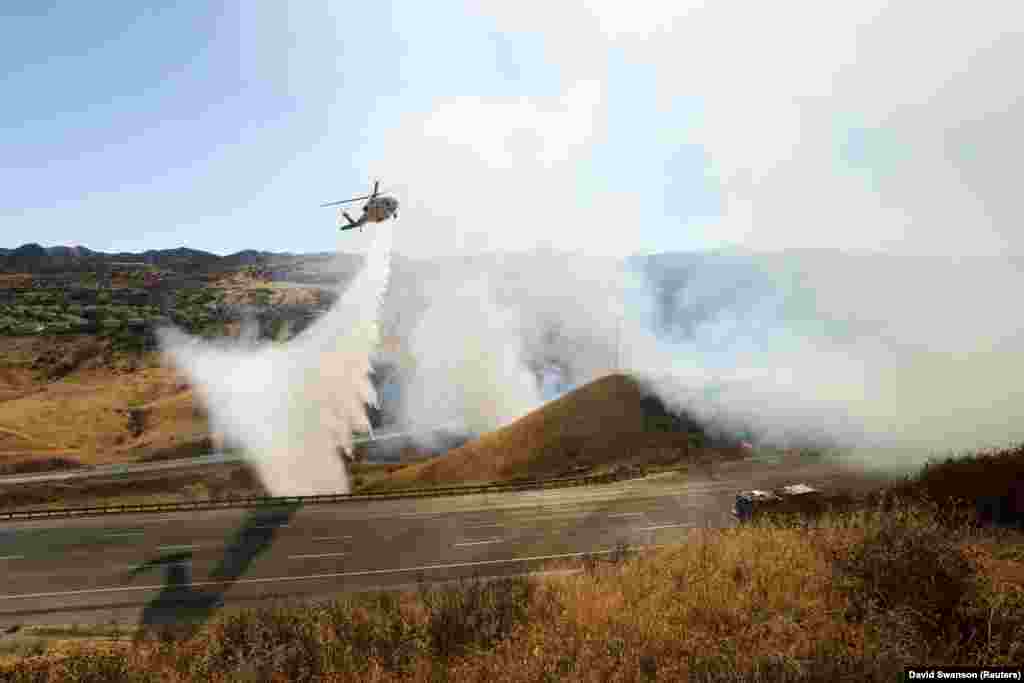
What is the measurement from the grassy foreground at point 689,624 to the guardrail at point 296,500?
29331 mm

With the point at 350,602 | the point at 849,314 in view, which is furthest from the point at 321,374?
the point at 849,314

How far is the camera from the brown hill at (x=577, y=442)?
56781 mm

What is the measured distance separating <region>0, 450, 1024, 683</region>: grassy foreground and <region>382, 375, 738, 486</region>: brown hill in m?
42.5

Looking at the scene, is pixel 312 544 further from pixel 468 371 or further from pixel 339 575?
pixel 468 371

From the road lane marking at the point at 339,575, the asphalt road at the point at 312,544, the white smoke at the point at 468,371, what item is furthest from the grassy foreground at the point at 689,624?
the white smoke at the point at 468,371

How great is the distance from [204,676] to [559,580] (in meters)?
7.54

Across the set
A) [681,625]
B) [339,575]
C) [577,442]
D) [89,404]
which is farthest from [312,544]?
[89,404]

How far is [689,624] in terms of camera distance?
34.4 feet

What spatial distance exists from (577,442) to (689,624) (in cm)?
4989

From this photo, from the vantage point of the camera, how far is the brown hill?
56.8 meters

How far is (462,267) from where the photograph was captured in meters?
176

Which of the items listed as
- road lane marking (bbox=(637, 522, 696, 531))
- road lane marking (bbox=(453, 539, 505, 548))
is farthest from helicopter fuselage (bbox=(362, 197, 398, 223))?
road lane marking (bbox=(637, 522, 696, 531))

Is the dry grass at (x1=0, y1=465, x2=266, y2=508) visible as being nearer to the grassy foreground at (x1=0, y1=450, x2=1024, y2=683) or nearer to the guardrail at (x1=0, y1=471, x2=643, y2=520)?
the guardrail at (x1=0, y1=471, x2=643, y2=520)

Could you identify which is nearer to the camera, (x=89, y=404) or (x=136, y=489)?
(x=136, y=489)
